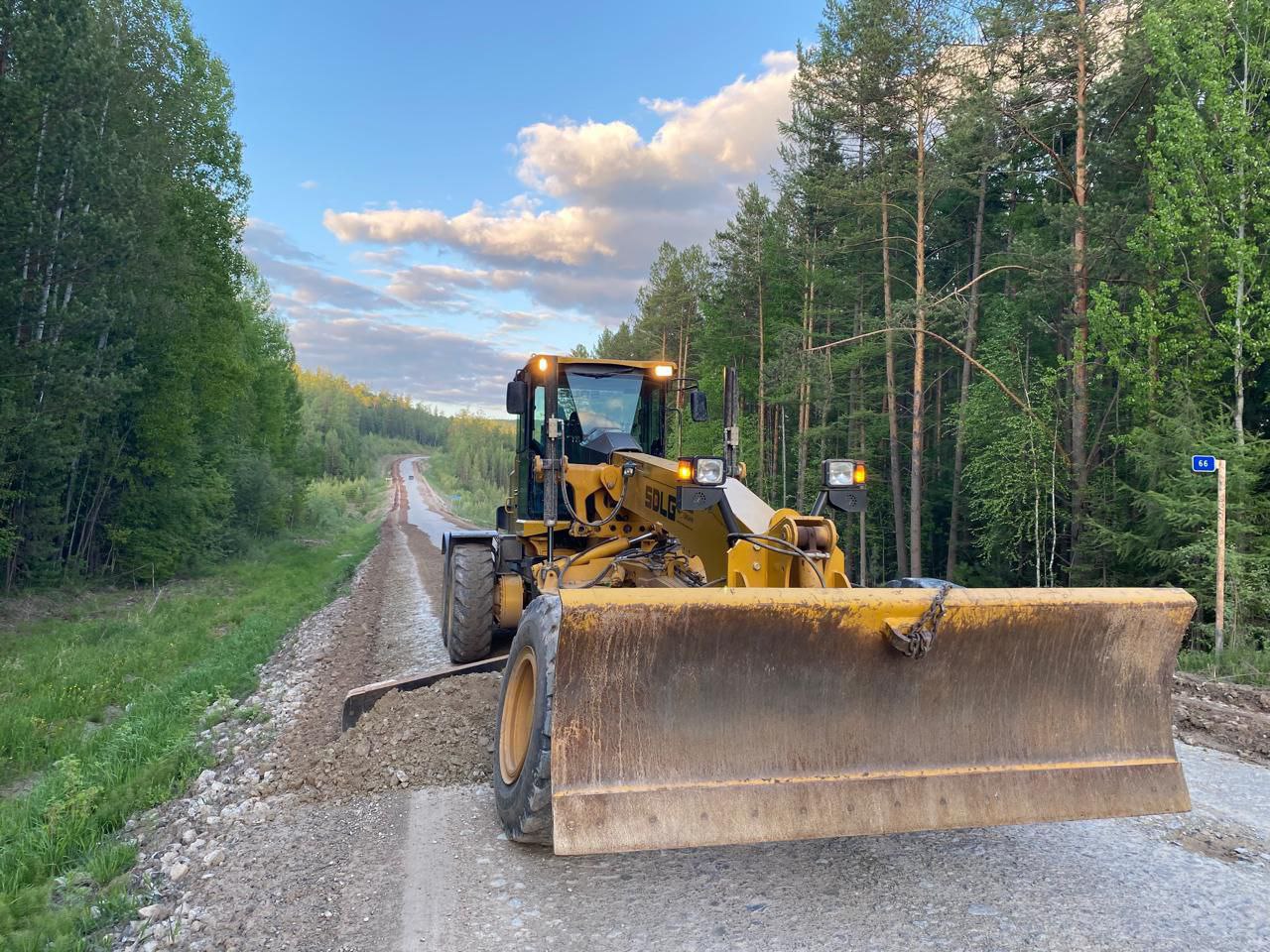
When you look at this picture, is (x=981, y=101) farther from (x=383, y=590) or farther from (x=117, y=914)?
(x=117, y=914)

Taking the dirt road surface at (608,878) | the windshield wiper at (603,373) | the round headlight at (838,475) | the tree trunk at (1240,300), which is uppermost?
the tree trunk at (1240,300)

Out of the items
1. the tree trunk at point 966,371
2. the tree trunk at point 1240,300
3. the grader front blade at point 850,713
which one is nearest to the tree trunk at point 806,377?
the tree trunk at point 966,371

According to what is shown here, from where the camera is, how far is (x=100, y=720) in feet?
27.9

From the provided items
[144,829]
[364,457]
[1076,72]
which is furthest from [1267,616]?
[364,457]

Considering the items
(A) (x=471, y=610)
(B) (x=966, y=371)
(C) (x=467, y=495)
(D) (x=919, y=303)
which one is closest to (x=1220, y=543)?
(A) (x=471, y=610)

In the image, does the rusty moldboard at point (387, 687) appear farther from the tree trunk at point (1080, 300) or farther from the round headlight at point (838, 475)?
the tree trunk at point (1080, 300)

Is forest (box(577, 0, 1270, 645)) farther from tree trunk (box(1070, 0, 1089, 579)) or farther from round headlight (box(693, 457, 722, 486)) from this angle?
round headlight (box(693, 457, 722, 486))

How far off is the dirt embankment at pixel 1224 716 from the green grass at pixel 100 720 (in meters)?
7.04

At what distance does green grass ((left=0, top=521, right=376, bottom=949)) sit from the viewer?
3.93 m

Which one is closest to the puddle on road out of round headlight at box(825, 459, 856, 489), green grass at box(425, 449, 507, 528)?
green grass at box(425, 449, 507, 528)

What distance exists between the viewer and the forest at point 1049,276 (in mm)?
11750

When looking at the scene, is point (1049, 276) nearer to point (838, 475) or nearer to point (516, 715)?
point (838, 475)

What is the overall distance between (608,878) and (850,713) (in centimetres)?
138

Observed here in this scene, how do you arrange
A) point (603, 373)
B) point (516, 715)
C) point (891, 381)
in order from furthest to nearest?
point (891, 381), point (603, 373), point (516, 715)
